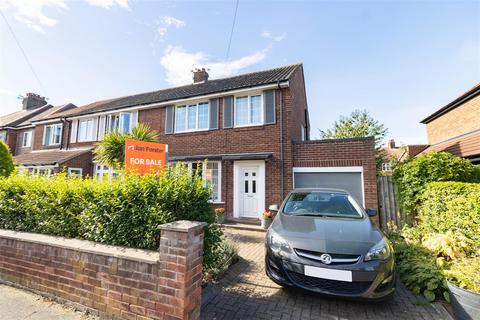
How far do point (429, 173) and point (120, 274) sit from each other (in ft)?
24.8

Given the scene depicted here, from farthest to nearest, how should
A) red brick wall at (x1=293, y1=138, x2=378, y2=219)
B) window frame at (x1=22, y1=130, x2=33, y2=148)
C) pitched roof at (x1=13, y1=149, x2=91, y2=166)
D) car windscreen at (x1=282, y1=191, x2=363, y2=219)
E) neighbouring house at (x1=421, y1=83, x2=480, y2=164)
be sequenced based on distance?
window frame at (x1=22, y1=130, x2=33, y2=148), pitched roof at (x1=13, y1=149, x2=91, y2=166), neighbouring house at (x1=421, y1=83, x2=480, y2=164), red brick wall at (x1=293, y1=138, x2=378, y2=219), car windscreen at (x1=282, y1=191, x2=363, y2=219)

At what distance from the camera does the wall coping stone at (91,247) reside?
94.6 inches

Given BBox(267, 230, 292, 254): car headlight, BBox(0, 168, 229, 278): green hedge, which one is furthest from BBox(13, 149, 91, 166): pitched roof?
BBox(267, 230, 292, 254): car headlight

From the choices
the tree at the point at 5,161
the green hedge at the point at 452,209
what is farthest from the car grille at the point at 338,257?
the tree at the point at 5,161

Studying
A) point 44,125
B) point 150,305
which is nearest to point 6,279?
point 150,305

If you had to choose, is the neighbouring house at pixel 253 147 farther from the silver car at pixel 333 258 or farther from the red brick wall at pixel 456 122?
the red brick wall at pixel 456 122

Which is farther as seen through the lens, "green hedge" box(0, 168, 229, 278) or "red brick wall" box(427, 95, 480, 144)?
"red brick wall" box(427, 95, 480, 144)

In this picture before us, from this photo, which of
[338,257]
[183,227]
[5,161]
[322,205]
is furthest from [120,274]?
[5,161]

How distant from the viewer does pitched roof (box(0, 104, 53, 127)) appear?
20073 mm

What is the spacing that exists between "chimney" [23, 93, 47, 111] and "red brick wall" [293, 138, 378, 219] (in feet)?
92.9

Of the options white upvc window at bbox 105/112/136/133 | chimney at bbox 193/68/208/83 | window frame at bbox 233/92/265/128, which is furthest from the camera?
chimney at bbox 193/68/208/83

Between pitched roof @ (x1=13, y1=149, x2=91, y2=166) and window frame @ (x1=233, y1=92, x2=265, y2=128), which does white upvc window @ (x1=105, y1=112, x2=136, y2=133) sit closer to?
pitched roof @ (x1=13, y1=149, x2=91, y2=166)

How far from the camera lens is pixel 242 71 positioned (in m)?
12.7

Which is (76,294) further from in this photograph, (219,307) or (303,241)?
(303,241)
